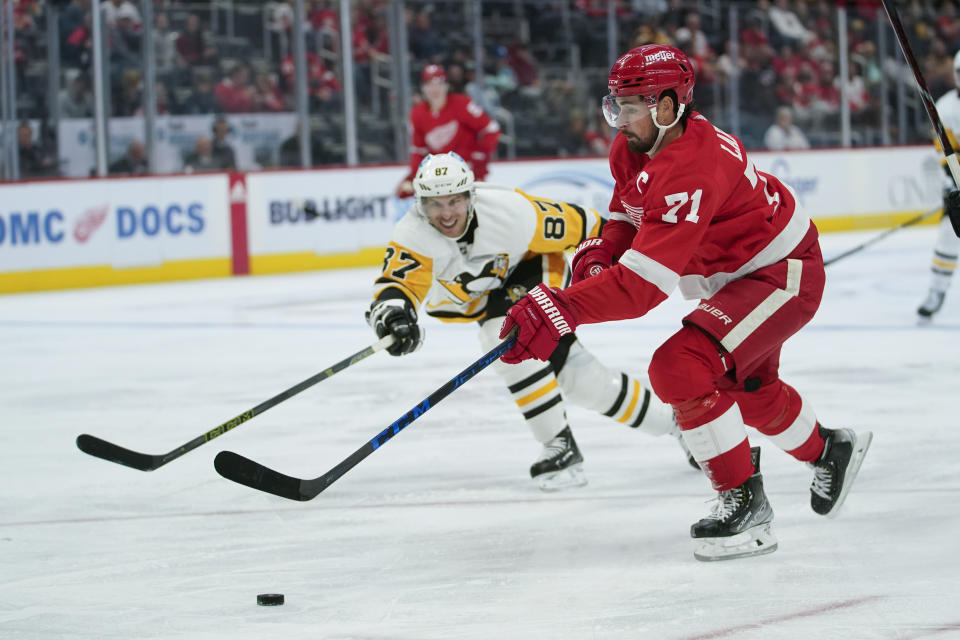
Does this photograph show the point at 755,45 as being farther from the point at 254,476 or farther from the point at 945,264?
the point at 254,476

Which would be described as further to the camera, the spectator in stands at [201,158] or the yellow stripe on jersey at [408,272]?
the spectator in stands at [201,158]

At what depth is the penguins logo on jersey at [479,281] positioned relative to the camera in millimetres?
3457

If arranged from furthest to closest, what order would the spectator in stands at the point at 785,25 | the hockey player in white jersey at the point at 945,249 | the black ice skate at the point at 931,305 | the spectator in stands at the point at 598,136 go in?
1. the spectator in stands at the point at 785,25
2. the spectator in stands at the point at 598,136
3. the black ice skate at the point at 931,305
4. the hockey player in white jersey at the point at 945,249

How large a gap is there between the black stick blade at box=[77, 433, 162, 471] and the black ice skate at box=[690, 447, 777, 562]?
4.21 feet

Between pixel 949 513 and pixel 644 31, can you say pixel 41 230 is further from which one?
pixel 949 513

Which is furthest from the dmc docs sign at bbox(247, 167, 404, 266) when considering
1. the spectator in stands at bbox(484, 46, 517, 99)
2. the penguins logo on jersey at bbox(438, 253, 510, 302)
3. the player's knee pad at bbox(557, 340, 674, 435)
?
the player's knee pad at bbox(557, 340, 674, 435)

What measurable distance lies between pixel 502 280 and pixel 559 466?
530 millimetres

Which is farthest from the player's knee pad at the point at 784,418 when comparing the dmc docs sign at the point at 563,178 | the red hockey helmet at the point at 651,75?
the dmc docs sign at the point at 563,178

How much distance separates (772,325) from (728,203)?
268 mm

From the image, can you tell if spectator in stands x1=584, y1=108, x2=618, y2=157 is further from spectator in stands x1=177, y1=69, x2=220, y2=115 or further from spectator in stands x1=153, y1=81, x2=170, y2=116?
spectator in stands x1=153, y1=81, x2=170, y2=116

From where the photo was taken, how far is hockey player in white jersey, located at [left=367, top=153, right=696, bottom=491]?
3.29 meters

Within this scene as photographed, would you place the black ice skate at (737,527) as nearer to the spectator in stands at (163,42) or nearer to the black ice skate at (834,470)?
the black ice skate at (834,470)

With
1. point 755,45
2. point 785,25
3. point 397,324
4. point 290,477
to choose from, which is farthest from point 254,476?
point 785,25

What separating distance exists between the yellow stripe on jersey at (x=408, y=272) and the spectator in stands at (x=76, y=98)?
5.69 meters
